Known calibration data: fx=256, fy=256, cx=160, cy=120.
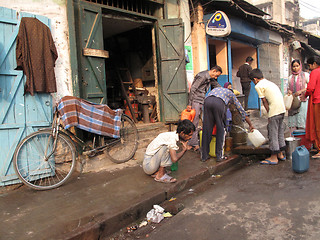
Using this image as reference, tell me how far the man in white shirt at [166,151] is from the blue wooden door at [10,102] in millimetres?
2083

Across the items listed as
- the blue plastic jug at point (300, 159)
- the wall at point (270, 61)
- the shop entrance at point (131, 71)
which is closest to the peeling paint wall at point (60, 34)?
the shop entrance at point (131, 71)

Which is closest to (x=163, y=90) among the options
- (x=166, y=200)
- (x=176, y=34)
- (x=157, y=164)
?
(x=176, y=34)

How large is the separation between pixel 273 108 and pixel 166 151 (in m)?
2.46

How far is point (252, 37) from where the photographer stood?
1070 cm

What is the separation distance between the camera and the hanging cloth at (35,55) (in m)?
4.16

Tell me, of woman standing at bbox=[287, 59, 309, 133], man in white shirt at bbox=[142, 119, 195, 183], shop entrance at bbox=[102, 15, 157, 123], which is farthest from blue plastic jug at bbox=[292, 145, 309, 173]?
shop entrance at bbox=[102, 15, 157, 123]

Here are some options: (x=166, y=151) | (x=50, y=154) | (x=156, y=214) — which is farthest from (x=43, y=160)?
(x=156, y=214)

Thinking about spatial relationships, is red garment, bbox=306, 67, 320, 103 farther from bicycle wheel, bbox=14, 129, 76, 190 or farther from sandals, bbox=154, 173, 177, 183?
bicycle wheel, bbox=14, 129, 76, 190

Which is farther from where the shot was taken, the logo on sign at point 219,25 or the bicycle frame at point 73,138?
the logo on sign at point 219,25

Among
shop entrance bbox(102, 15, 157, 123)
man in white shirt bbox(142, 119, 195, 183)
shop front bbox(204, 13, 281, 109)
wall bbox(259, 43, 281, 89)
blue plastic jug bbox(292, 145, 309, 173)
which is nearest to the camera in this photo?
man in white shirt bbox(142, 119, 195, 183)

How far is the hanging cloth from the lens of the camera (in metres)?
4.16

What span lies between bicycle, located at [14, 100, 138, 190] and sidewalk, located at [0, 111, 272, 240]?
23 centimetres

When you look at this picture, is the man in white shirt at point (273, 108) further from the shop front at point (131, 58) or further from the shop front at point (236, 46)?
the shop front at point (236, 46)

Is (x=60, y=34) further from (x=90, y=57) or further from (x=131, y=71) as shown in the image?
(x=131, y=71)
